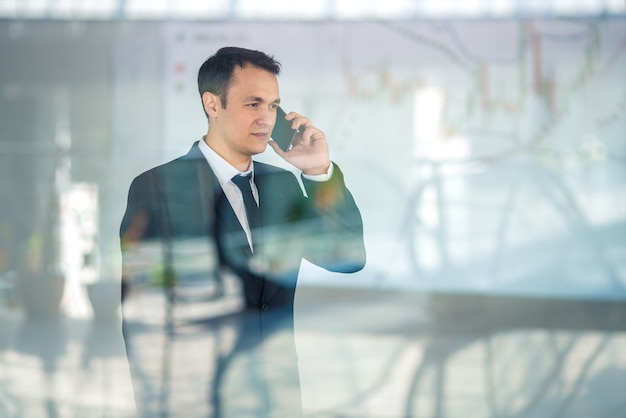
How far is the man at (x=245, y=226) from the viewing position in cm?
235

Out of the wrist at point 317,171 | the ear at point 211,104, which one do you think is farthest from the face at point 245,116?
the wrist at point 317,171

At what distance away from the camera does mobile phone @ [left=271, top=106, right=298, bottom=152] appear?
7.64 feet

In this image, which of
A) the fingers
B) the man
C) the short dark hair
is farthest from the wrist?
the short dark hair

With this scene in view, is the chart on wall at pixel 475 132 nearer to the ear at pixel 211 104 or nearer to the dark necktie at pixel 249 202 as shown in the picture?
the ear at pixel 211 104

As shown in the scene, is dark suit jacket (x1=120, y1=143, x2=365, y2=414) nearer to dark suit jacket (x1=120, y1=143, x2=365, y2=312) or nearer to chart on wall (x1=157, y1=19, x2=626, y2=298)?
dark suit jacket (x1=120, y1=143, x2=365, y2=312)

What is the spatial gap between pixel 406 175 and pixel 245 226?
0.60 meters

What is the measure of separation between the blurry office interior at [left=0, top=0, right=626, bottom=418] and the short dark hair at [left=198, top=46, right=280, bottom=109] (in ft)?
0.31

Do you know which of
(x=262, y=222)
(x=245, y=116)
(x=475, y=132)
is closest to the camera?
(x=245, y=116)

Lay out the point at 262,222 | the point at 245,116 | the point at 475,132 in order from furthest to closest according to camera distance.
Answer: the point at 475,132
the point at 262,222
the point at 245,116

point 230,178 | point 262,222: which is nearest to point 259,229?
point 262,222

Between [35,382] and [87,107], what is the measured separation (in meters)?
0.99

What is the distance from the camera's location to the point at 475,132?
2.59m

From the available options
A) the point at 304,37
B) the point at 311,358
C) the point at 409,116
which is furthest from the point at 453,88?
the point at 311,358

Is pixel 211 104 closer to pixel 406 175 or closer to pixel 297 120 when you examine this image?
pixel 297 120
